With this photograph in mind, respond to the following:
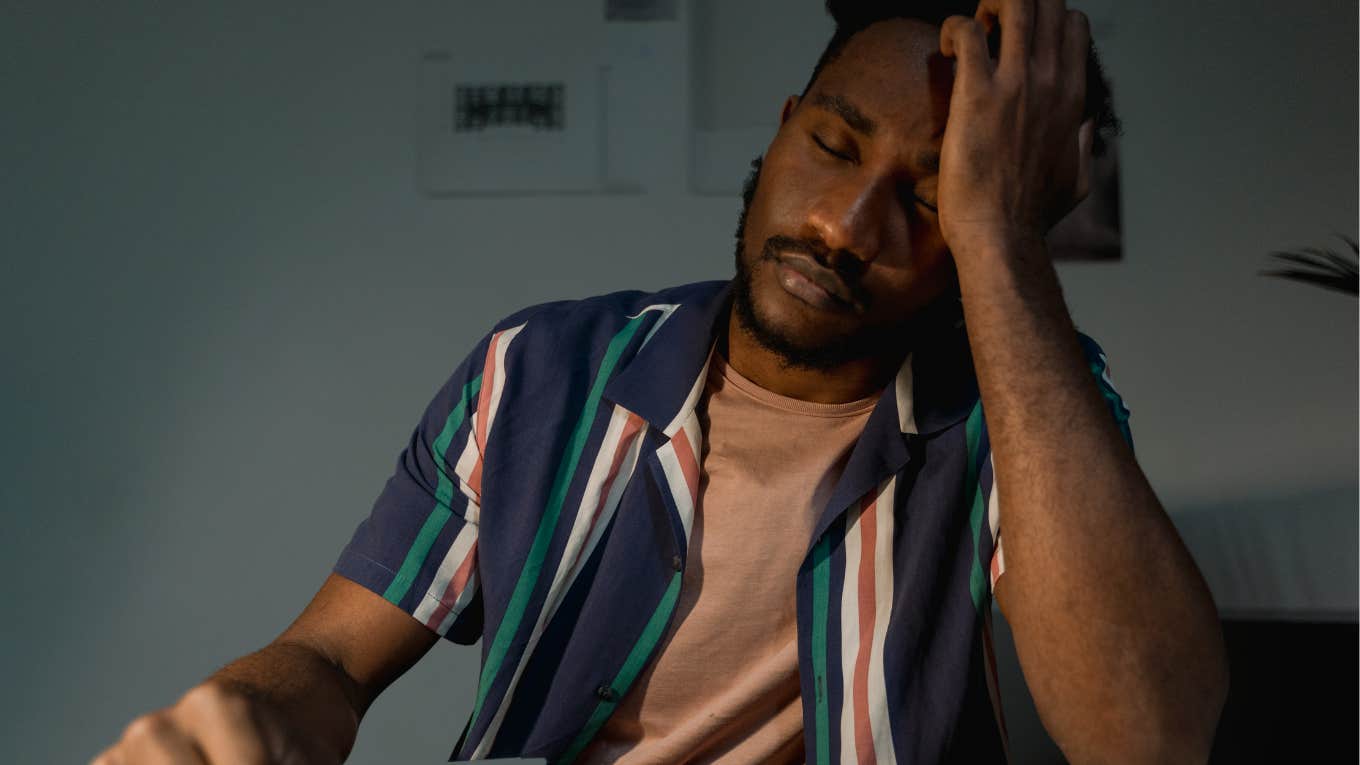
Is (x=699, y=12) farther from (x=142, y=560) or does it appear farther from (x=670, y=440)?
(x=142, y=560)

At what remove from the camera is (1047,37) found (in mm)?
976

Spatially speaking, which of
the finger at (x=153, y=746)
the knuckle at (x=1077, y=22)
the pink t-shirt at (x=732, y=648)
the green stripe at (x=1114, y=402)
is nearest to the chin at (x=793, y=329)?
the pink t-shirt at (x=732, y=648)

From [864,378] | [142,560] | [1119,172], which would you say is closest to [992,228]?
[864,378]

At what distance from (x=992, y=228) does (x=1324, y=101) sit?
142 cm

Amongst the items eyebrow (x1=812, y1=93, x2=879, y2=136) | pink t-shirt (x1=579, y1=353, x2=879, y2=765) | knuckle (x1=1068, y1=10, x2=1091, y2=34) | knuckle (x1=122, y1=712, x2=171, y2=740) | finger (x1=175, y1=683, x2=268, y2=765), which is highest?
knuckle (x1=1068, y1=10, x2=1091, y2=34)

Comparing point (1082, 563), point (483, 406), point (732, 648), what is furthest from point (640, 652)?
point (1082, 563)

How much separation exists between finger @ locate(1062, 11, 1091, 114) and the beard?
0.25m

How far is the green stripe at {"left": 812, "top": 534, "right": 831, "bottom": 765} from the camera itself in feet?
3.32

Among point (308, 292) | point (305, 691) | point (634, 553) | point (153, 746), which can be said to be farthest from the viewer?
point (308, 292)

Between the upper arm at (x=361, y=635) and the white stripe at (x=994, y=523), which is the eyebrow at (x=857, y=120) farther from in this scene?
the upper arm at (x=361, y=635)

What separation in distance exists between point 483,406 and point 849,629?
428mm

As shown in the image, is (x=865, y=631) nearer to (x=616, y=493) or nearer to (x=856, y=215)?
(x=616, y=493)

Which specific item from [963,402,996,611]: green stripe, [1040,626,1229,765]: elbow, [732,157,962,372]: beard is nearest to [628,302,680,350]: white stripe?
[732,157,962,372]: beard

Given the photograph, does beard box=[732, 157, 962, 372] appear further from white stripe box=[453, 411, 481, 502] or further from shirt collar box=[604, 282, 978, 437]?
white stripe box=[453, 411, 481, 502]
